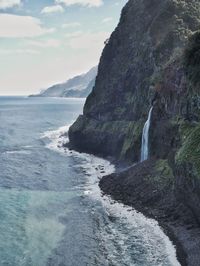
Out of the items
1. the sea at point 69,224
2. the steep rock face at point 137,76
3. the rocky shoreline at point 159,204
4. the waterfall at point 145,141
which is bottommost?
the sea at point 69,224

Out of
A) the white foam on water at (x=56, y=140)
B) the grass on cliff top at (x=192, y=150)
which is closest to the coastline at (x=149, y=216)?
the grass on cliff top at (x=192, y=150)

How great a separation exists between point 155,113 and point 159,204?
2287 centimetres

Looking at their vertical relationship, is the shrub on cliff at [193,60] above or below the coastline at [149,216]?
above

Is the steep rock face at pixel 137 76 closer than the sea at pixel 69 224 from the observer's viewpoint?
No

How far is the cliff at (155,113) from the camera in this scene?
54719 mm

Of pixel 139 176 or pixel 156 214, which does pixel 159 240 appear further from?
pixel 139 176

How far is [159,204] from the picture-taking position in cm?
6056

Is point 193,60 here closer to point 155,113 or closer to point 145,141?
point 155,113

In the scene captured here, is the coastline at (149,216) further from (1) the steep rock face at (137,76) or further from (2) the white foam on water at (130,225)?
(1) the steep rock face at (137,76)

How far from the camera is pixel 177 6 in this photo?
334 ft

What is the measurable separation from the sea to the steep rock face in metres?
12.1

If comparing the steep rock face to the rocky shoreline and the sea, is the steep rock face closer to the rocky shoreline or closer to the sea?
the rocky shoreline

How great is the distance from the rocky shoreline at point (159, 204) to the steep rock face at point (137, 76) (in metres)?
7.55

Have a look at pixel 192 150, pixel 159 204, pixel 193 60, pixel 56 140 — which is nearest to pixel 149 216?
pixel 159 204
